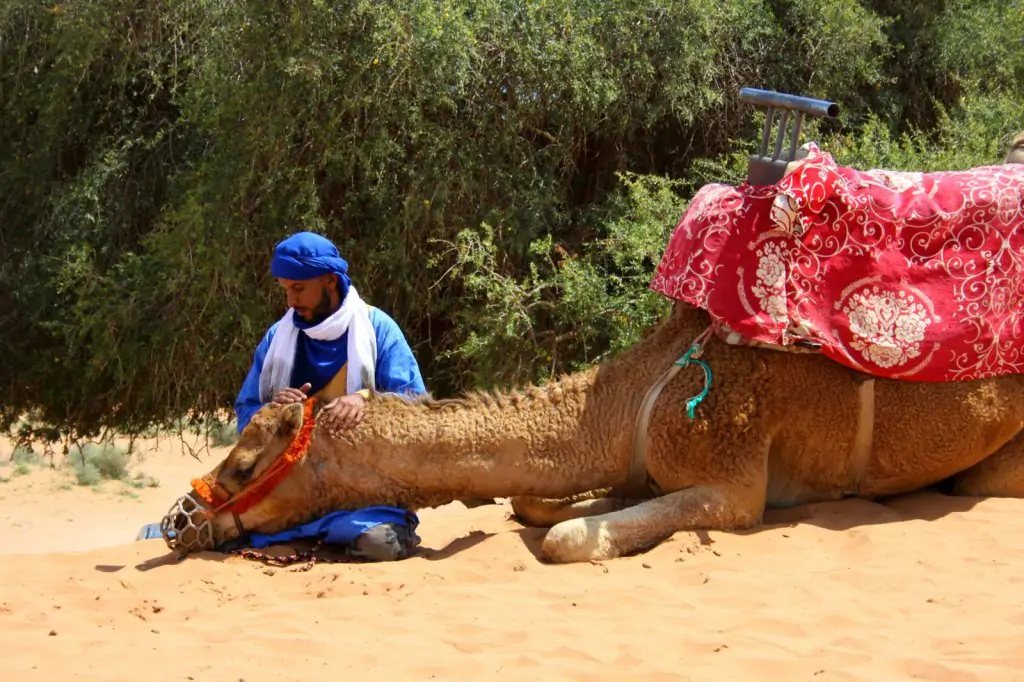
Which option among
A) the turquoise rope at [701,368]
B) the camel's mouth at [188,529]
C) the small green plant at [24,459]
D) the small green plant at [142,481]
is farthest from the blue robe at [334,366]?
the small green plant at [24,459]

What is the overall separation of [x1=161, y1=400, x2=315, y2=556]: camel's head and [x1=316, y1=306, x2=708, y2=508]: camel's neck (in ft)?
0.51

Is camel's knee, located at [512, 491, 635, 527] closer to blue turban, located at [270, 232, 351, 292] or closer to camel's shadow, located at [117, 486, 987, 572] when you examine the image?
camel's shadow, located at [117, 486, 987, 572]

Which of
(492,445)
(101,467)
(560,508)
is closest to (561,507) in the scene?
(560,508)

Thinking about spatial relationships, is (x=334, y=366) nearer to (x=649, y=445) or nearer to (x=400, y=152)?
(x=649, y=445)

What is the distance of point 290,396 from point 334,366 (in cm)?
40

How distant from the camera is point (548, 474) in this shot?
19.3 ft

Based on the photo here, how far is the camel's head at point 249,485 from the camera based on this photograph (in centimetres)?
575

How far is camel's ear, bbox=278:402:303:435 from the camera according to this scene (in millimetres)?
5738

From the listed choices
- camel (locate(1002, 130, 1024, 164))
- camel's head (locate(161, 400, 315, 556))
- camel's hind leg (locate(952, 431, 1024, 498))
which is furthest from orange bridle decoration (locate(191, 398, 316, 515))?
camel (locate(1002, 130, 1024, 164))

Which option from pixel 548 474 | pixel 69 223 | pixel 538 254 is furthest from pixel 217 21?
pixel 548 474

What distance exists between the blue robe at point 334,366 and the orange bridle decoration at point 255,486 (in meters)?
0.44

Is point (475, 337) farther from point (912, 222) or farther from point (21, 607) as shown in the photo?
point (21, 607)

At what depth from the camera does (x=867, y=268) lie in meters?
5.89

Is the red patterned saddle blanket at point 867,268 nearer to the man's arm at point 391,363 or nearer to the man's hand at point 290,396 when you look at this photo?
the man's arm at point 391,363
